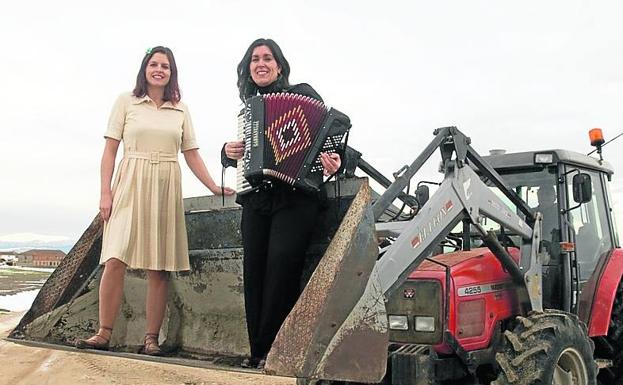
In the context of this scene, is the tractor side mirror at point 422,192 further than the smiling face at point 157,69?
Yes

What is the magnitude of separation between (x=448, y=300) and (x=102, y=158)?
2.37m

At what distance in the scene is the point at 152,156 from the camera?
14.3 ft

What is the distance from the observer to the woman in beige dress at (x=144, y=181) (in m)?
4.28

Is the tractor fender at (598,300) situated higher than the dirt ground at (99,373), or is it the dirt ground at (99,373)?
the tractor fender at (598,300)

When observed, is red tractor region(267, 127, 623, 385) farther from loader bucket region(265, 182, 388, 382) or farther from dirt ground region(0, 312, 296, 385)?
dirt ground region(0, 312, 296, 385)

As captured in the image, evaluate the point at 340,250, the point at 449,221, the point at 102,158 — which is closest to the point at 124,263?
the point at 102,158

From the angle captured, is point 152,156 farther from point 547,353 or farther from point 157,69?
point 547,353

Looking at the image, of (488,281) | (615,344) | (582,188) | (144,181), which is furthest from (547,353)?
(144,181)

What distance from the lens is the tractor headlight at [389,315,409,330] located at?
477 centimetres

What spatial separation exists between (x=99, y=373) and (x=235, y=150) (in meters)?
4.45

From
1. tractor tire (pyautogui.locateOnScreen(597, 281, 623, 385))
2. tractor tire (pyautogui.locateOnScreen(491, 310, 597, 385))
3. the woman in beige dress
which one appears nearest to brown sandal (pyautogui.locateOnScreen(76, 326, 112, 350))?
the woman in beige dress

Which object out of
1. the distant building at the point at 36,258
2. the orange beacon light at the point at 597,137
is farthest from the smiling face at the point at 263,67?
the distant building at the point at 36,258

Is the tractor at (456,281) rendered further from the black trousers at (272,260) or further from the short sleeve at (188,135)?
the short sleeve at (188,135)

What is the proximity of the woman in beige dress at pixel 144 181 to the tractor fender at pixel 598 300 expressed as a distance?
3258mm
